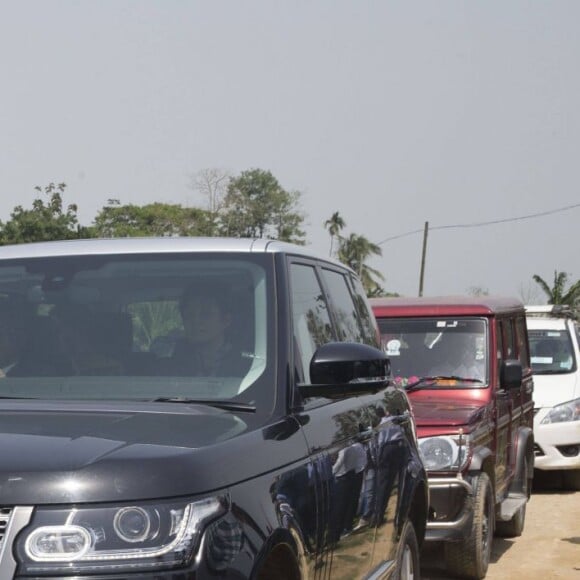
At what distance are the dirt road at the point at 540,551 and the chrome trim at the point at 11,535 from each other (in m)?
6.14

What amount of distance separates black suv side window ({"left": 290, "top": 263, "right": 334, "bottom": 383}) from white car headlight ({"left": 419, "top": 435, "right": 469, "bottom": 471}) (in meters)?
3.40

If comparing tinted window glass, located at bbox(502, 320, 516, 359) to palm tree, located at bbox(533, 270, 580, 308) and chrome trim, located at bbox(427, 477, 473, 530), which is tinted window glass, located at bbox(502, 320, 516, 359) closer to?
chrome trim, located at bbox(427, 477, 473, 530)

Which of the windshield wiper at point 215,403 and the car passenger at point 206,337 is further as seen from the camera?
the car passenger at point 206,337

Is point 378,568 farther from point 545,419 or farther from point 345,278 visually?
point 545,419

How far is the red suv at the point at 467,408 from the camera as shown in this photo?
860 centimetres

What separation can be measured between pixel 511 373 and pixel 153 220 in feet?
275

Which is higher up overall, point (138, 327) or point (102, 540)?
point (138, 327)

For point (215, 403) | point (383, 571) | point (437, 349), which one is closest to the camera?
point (215, 403)

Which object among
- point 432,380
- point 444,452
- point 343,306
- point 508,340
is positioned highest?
point 343,306

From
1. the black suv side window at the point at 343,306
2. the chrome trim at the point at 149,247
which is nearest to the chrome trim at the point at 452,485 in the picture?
the black suv side window at the point at 343,306

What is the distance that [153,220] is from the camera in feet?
305

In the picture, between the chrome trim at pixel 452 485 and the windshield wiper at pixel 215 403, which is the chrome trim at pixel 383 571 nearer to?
the windshield wiper at pixel 215 403

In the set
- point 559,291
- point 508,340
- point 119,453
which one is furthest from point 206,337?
point 559,291

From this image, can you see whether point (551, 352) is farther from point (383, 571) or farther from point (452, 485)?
point (383, 571)
